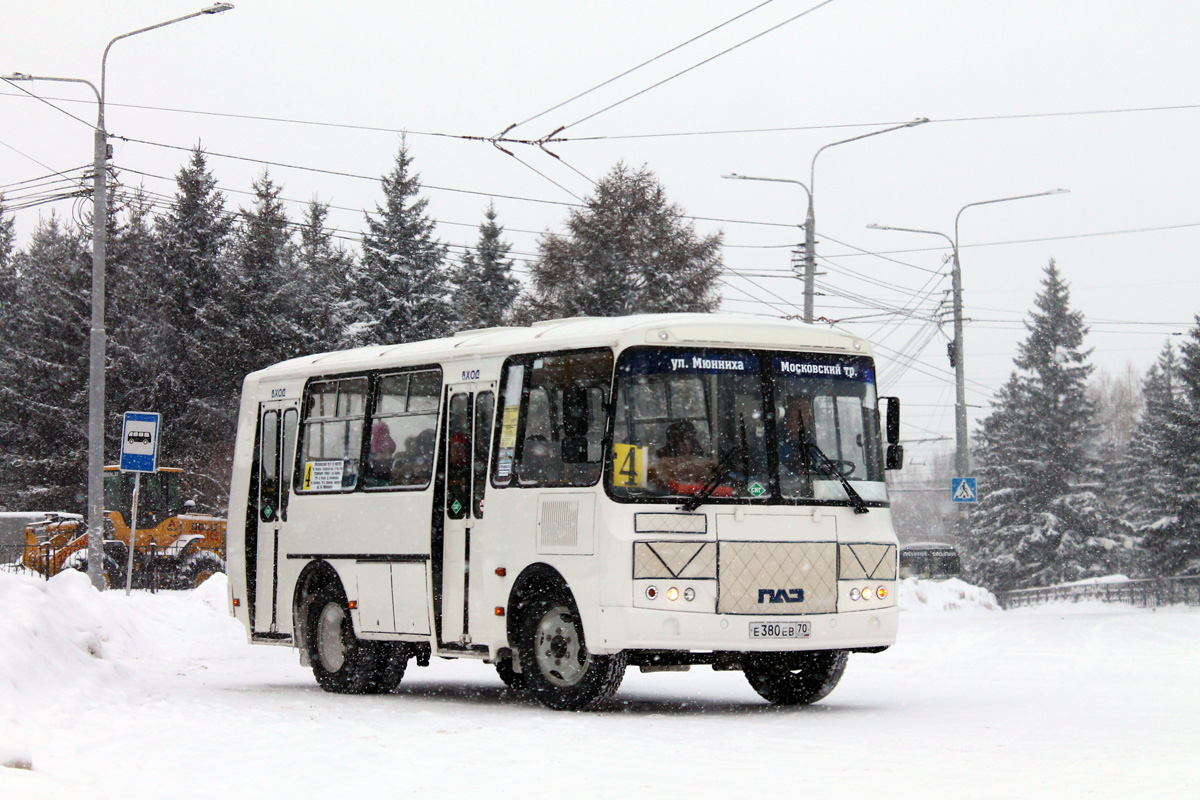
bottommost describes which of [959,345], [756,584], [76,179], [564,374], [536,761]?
[536,761]

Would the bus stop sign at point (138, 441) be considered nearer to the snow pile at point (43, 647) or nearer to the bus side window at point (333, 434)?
the snow pile at point (43, 647)

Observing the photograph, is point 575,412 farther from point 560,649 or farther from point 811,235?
point 811,235

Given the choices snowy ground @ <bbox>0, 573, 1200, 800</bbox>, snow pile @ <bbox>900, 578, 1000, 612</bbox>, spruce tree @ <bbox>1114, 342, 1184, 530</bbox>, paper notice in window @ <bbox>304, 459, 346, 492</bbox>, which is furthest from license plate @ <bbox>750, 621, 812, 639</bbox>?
spruce tree @ <bbox>1114, 342, 1184, 530</bbox>

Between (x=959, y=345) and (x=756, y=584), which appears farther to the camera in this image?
(x=959, y=345)

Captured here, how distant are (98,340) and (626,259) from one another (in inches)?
1230

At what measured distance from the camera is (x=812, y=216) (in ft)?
109

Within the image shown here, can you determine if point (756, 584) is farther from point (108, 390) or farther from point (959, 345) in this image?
point (108, 390)

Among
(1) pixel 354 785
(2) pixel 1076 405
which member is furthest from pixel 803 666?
(2) pixel 1076 405

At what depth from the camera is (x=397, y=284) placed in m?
55.5

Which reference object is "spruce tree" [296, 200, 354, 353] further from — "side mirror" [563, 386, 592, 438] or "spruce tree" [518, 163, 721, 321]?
"side mirror" [563, 386, 592, 438]

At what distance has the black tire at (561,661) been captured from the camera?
12555mm

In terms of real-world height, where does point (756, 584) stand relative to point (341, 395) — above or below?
below

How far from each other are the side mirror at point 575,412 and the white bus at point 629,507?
18mm

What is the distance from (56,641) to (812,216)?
22.3 meters
